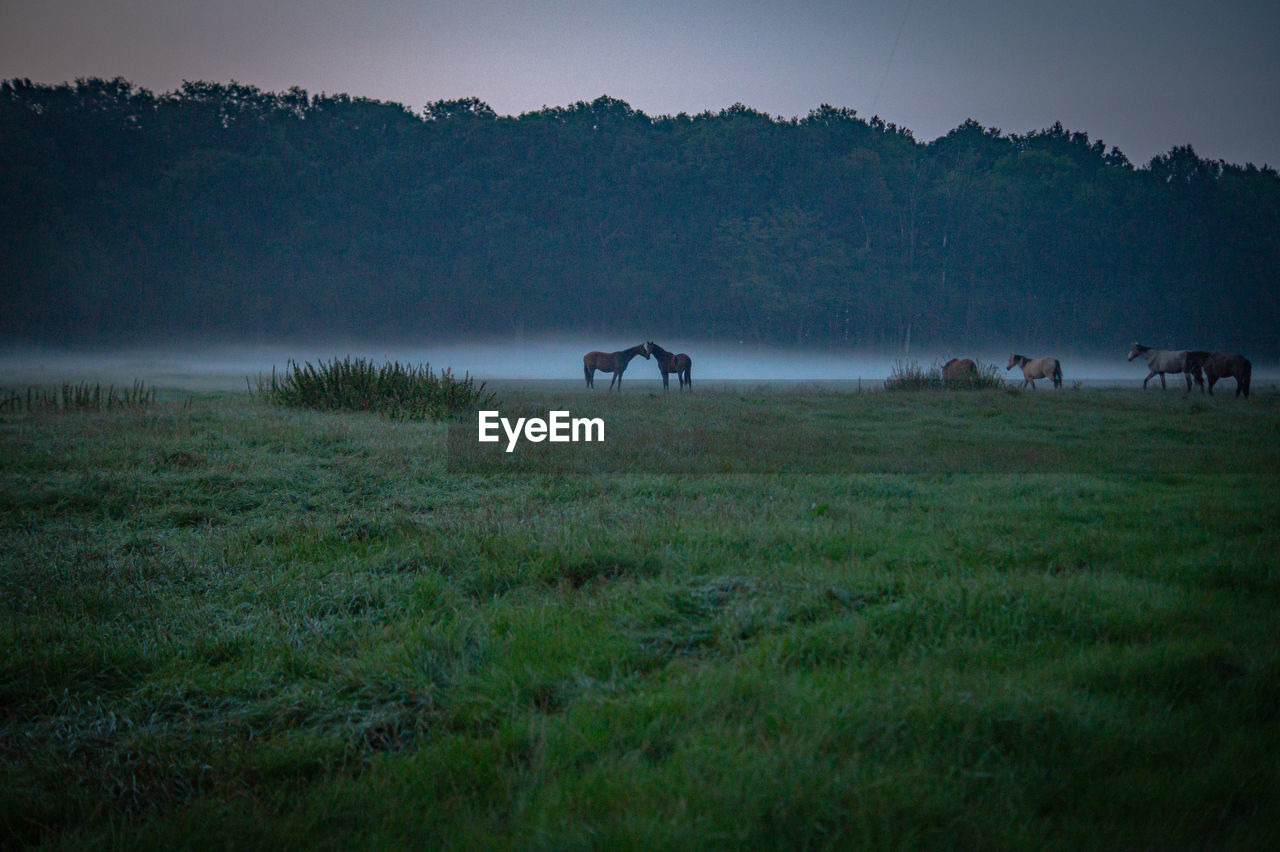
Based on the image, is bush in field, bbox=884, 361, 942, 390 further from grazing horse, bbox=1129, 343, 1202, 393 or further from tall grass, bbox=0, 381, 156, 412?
tall grass, bbox=0, 381, 156, 412

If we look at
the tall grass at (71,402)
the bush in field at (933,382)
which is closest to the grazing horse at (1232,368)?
the bush in field at (933,382)

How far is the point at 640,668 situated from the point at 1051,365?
30.9 meters

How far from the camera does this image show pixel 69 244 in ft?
238

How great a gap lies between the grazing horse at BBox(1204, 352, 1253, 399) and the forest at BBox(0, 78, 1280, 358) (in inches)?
2028

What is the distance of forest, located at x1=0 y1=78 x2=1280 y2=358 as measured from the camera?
77125 millimetres

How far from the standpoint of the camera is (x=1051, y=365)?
29.5 meters

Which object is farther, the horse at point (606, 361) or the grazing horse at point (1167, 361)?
the horse at point (606, 361)

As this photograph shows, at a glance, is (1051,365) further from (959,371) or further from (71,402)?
(71,402)

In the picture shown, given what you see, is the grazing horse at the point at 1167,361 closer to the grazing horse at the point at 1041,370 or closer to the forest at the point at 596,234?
the grazing horse at the point at 1041,370

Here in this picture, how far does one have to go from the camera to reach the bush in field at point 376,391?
17219 millimetres

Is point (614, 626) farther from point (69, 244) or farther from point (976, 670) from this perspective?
point (69, 244)

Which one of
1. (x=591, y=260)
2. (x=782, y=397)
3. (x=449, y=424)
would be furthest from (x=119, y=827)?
(x=591, y=260)

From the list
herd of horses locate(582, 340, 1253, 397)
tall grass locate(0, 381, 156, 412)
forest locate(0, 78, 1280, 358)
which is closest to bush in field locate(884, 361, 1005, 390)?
herd of horses locate(582, 340, 1253, 397)

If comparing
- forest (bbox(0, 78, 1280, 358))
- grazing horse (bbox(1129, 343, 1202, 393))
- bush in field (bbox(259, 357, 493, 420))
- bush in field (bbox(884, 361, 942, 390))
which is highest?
forest (bbox(0, 78, 1280, 358))
